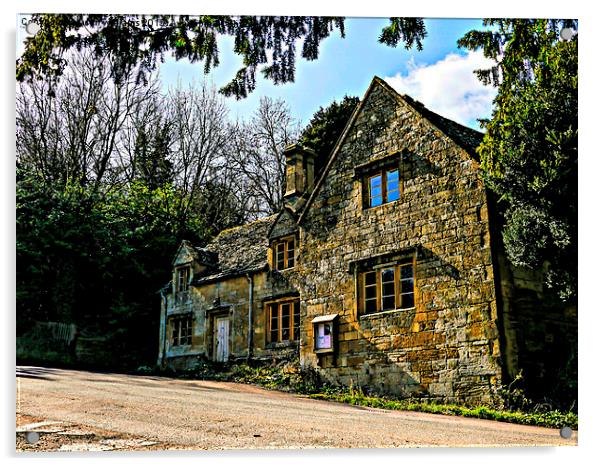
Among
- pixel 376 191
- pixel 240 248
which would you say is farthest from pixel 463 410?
pixel 240 248

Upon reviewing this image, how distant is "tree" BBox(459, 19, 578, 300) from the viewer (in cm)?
832

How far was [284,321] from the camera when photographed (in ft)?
48.2

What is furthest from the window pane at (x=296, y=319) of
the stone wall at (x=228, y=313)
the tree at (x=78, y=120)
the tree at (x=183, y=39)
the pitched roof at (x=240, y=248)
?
the tree at (x=183, y=39)

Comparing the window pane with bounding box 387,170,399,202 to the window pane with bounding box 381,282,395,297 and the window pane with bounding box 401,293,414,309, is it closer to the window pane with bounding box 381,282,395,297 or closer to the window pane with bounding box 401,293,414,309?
the window pane with bounding box 381,282,395,297

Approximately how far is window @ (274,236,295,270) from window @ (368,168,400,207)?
10.4ft

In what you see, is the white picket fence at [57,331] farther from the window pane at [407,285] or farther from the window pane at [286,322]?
the window pane at [407,285]

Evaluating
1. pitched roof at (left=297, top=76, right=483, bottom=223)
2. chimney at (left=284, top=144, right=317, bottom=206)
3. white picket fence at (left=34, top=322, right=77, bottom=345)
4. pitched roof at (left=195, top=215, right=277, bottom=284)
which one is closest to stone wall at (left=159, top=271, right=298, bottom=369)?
pitched roof at (left=195, top=215, right=277, bottom=284)

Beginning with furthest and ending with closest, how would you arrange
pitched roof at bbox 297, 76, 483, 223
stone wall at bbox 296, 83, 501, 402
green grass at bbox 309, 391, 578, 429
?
pitched roof at bbox 297, 76, 483, 223 → stone wall at bbox 296, 83, 501, 402 → green grass at bbox 309, 391, 578, 429

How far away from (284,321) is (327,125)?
4.33 metres

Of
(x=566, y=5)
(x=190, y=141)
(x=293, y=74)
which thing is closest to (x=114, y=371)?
(x=190, y=141)

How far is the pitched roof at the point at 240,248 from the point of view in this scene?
1608cm

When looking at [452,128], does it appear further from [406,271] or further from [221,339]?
[221,339]

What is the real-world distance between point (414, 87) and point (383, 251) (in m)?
3.39
